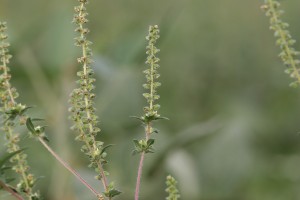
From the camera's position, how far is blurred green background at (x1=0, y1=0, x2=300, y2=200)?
7.99 ft

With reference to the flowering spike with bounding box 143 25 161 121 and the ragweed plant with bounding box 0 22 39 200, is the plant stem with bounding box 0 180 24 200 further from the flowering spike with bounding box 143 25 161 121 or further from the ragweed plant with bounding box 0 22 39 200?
the flowering spike with bounding box 143 25 161 121

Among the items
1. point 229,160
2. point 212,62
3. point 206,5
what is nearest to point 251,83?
point 212,62

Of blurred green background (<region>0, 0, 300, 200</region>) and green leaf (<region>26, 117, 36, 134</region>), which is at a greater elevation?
blurred green background (<region>0, 0, 300, 200</region>)

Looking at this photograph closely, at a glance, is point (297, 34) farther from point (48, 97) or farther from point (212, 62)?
point (48, 97)

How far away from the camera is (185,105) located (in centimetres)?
322

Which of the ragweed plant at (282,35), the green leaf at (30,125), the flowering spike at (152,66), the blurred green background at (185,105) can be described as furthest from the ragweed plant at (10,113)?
the blurred green background at (185,105)

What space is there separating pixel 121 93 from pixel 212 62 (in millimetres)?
527

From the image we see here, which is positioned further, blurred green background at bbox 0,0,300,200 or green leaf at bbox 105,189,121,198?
blurred green background at bbox 0,0,300,200

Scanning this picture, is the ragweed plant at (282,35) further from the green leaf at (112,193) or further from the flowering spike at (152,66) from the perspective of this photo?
the green leaf at (112,193)

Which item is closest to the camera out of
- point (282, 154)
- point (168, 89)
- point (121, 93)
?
point (282, 154)

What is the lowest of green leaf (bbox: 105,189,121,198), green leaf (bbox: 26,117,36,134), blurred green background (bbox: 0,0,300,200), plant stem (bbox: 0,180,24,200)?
green leaf (bbox: 105,189,121,198)

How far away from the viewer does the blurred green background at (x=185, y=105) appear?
244cm

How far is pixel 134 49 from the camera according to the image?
2537 mm

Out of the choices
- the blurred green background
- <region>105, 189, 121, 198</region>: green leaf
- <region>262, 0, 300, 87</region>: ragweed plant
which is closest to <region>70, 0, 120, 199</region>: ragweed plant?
<region>105, 189, 121, 198</region>: green leaf
